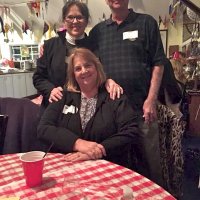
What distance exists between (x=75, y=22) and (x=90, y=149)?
0.95 m

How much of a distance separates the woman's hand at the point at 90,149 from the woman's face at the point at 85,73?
1.29 feet

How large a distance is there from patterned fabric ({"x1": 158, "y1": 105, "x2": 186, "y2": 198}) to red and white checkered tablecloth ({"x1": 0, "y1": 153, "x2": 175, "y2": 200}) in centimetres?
88

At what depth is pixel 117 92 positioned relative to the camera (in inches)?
62.7

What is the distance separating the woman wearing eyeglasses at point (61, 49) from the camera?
183 centimetres

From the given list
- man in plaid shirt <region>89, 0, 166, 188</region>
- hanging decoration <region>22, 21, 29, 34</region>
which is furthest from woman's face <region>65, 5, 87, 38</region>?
hanging decoration <region>22, 21, 29, 34</region>

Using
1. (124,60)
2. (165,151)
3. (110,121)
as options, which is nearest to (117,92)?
(110,121)

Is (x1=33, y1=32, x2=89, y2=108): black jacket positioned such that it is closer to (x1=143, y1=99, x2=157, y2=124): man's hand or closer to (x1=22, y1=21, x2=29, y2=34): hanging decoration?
(x1=143, y1=99, x2=157, y2=124): man's hand

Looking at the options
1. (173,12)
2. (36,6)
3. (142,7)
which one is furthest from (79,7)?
(36,6)

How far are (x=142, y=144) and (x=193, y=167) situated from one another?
1.15 m

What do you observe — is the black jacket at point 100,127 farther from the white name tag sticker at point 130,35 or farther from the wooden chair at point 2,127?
the white name tag sticker at point 130,35

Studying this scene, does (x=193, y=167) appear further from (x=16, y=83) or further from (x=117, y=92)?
(x=16, y=83)

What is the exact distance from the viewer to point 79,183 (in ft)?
3.15

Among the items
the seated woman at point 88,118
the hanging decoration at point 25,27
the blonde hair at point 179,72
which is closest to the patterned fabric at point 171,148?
the seated woman at point 88,118

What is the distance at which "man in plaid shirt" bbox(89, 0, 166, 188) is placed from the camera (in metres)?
1.83
